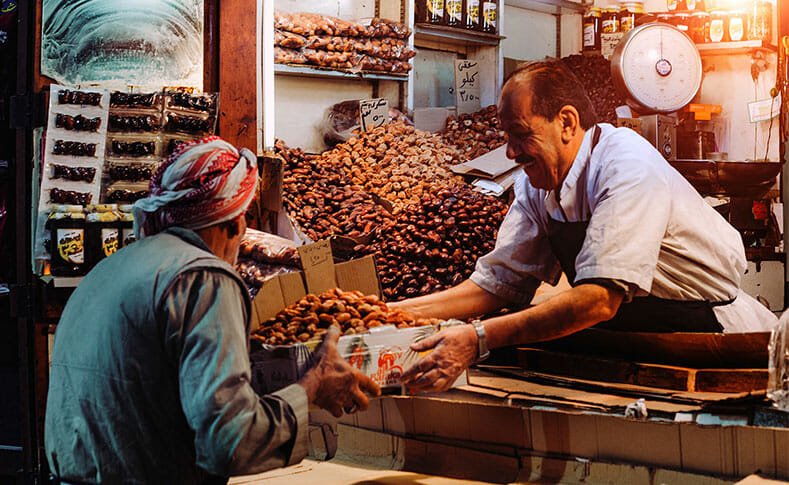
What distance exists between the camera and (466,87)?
6.86 metres

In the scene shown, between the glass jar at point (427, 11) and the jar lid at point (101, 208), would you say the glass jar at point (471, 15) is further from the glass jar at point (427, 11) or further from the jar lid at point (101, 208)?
the jar lid at point (101, 208)

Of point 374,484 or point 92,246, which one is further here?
point 92,246

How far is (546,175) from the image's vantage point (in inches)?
107

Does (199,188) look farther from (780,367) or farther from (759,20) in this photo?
(759,20)

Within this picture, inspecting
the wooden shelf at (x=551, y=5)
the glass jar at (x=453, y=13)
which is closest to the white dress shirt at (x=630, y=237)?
the glass jar at (x=453, y=13)

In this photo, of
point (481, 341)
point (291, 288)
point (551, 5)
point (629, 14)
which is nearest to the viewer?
point (481, 341)

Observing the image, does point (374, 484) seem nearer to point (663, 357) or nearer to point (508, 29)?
point (663, 357)

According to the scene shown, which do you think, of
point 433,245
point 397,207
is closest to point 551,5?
point 397,207

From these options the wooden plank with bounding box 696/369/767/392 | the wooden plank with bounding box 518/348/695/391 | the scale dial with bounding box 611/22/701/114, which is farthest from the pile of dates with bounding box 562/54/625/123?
the wooden plank with bounding box 696/369/767/392

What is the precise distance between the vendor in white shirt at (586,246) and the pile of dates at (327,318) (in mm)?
148

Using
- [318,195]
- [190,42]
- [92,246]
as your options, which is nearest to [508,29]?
[318,195]

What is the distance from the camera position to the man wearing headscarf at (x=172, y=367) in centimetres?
150

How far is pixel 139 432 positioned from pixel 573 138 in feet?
5.40

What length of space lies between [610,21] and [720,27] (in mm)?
919
